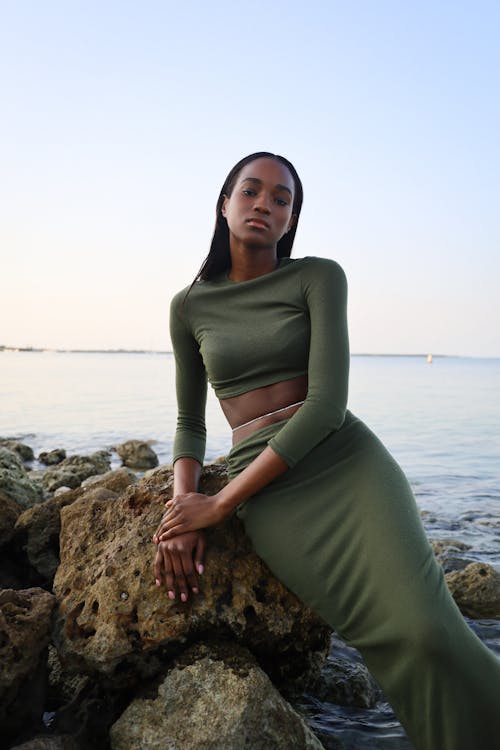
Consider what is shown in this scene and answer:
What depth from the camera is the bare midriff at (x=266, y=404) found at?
10.6 ft

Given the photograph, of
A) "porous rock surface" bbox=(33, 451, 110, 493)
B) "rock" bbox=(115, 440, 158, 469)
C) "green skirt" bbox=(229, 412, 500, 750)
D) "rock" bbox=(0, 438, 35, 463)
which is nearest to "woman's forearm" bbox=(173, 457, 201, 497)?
"green skirt" bbox=(229, 412, 500, 750)

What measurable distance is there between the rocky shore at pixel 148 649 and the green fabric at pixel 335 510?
0.84 feet

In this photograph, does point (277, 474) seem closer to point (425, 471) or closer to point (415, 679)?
point (415, 679)

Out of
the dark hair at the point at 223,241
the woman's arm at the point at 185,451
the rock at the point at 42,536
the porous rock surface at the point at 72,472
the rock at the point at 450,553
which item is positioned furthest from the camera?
the porous rock surface at the point at 72,472

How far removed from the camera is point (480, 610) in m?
5.55

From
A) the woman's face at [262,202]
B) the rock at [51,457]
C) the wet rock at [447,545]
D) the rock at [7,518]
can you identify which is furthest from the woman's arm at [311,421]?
the rock at [51,457]

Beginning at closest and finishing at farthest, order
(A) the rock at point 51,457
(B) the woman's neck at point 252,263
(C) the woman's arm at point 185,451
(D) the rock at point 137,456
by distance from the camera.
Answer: (C) the woman's arm at point 185,451, (B) the woman's neck at point 252,263, (D) the rock at point 137,456, (A) the rock at point 51,457

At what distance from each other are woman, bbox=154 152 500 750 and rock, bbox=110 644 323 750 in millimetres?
404

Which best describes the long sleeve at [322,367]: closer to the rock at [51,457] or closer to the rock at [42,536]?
the rock at [42,536]

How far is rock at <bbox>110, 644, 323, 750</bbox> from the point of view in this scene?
2.71 metres

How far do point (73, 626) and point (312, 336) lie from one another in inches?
74.6

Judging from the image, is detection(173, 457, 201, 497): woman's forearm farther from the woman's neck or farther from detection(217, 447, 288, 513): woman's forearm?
the woman's neck

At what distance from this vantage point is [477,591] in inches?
223

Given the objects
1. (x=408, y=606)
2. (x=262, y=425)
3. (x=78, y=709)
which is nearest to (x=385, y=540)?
(x=408, y=606)
